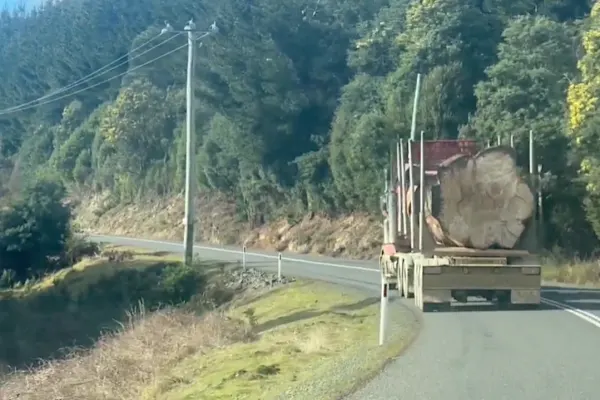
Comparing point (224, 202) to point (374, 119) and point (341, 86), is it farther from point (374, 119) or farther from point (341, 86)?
point (374, 119)

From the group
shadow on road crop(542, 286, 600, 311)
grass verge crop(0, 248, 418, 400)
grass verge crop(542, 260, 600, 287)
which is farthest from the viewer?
grass verge crop(542, 260, 600, 287)

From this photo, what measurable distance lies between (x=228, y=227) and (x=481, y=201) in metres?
42.1

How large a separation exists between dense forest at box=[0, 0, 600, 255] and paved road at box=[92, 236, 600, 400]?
14473 millimetres

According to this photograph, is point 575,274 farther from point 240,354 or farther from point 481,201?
point 240,354

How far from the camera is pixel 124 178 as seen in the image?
262 ft

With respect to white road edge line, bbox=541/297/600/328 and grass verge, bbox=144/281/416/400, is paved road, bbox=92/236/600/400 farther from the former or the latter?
grass verge, bbox=144/281/416/400

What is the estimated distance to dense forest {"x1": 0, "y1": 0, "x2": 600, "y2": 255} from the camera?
124ft

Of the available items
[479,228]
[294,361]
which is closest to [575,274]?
[479,228]

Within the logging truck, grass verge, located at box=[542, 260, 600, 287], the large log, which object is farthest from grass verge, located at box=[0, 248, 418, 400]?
grass verge, located at box=[542, 260, 600, 287]

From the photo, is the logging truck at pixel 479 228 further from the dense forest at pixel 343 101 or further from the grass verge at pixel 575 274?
the dense forest at pixel 343 101

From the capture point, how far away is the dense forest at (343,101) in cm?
3781

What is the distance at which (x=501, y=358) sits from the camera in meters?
14.5

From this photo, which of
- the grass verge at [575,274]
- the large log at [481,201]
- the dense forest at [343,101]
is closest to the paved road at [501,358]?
the large log at [481,201]

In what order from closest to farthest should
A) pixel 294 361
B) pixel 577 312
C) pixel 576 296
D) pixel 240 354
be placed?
pixel 294 361 < pixel 240 354 < pixel 577 312 < pixel 576 296
